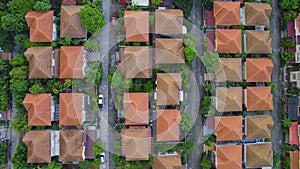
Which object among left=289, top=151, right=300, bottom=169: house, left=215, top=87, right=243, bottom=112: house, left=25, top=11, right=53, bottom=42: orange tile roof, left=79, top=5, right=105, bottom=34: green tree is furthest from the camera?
left=289, top=151, right=300, bottom=169: house

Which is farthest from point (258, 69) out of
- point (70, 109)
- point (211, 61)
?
point (70, 109)

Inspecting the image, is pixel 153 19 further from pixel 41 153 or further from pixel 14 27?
pixel 41 153

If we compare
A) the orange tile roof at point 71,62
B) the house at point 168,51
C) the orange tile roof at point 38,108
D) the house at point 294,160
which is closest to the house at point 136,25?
the house at point 168,51

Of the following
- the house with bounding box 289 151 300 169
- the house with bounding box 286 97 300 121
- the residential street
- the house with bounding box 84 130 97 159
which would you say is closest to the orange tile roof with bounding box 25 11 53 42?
the house with bounding box 84 130 97 159

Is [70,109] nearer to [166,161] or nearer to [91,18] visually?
[91,18]

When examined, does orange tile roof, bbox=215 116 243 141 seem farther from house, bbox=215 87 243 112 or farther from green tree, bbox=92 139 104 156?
green tree, bbox=92 139 104 156
